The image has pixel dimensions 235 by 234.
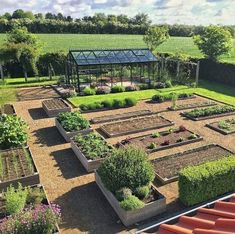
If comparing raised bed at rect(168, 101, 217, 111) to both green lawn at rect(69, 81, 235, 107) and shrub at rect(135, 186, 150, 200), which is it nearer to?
green lawn at rect(69, 81, 235, 107)

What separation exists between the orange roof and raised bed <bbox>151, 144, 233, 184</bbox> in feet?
18.9

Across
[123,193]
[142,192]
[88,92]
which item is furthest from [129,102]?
[123,193]

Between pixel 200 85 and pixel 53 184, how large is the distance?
65.3 ft

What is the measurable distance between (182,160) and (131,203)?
173 inches

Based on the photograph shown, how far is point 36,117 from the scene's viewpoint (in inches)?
714

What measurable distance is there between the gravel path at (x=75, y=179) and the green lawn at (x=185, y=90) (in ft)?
13.1

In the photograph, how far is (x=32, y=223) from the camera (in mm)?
6836

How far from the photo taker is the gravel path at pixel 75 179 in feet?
28.6

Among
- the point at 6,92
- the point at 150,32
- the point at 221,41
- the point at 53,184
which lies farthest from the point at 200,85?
the point at 53,184

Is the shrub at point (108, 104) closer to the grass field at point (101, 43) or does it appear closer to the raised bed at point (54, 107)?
the raised bed at point (54, 107)

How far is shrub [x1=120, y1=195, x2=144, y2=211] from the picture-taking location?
27.5ft

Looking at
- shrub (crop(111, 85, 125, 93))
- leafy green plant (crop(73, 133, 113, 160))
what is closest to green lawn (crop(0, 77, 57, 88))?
shrub (crop(111, 85, 125, 93))

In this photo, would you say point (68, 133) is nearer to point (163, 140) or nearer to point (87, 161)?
point (87, 161)

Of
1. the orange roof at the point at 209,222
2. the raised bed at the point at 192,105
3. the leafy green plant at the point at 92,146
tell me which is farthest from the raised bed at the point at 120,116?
the orange roof at the point at 209,222
